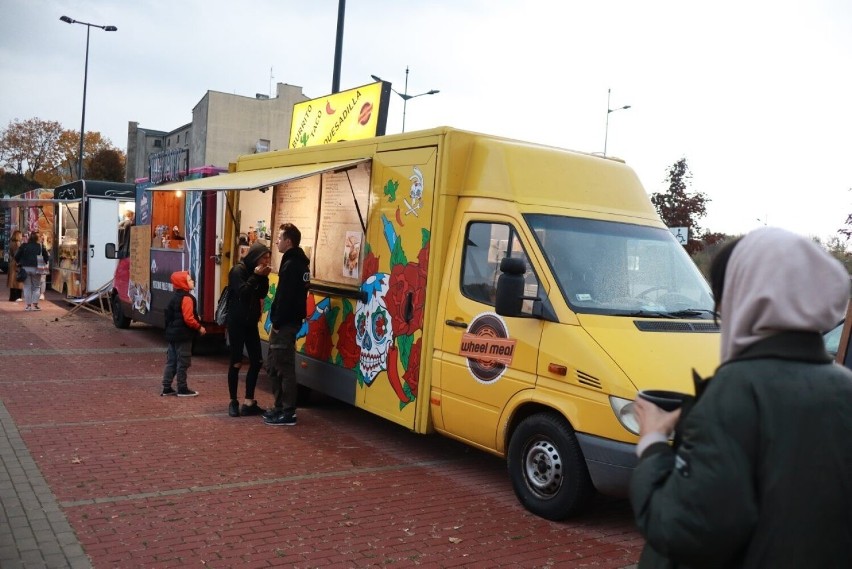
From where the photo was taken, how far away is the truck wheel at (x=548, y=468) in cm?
554

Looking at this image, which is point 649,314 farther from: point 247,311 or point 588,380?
point 247,311

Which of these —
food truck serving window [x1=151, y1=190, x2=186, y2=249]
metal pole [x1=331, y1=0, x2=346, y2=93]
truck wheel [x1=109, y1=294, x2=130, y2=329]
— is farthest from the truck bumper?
truck wheel [x1=109, y1=294, x2=130, y2=329]

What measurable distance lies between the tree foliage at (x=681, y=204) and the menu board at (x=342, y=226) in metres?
17.6

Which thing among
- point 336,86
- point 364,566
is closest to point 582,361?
point 364,566

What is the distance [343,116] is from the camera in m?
12.4

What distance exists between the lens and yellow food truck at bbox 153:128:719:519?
5.48m

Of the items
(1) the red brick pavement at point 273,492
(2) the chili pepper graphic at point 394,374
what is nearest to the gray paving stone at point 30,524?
(1) the red brick pavement at point 273,492

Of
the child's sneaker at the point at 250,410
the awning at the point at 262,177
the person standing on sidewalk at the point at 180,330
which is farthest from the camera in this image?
the person standing on sidewalk at the point at 180,330

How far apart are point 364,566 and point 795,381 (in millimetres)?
3650

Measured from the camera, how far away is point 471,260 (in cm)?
659

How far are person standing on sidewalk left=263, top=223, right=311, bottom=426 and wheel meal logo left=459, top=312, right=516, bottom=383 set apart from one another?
2344 millimetres

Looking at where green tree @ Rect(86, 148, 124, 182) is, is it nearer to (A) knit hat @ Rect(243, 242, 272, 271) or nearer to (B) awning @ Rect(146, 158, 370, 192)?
(B) awning @ Rect(146, 158, 370, 192)

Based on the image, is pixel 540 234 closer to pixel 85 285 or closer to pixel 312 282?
pixel 312 282

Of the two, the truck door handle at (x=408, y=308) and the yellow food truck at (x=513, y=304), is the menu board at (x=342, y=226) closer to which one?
the yellow food truck at (x=513, y=304)
